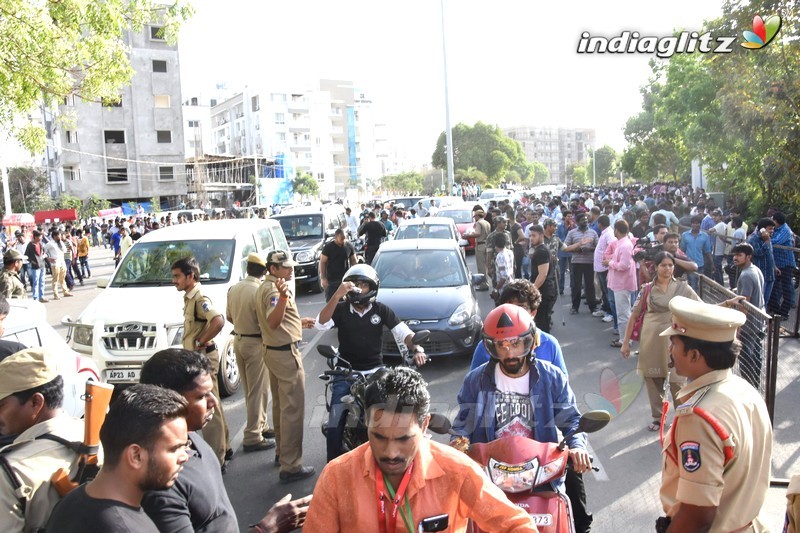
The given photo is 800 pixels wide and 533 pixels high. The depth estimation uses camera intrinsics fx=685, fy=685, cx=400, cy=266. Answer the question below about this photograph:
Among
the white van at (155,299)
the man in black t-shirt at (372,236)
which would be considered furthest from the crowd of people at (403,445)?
the man in black t-shirt at (372,236)

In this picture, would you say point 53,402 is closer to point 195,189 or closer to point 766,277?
point 766,277

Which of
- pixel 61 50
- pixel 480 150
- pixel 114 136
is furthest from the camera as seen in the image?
pixel 480 150

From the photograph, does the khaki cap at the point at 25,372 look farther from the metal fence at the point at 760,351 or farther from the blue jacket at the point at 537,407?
the metal fence at the point at 760,351

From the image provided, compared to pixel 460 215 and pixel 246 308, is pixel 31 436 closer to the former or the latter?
pixel 246 308

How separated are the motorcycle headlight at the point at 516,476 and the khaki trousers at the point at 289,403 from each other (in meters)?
3.01

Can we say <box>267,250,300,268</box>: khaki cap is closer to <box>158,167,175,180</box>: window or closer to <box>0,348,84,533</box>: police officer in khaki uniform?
<box>0,348,84,533</box>: police officer in khaki uniform

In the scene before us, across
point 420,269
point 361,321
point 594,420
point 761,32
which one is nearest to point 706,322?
point 594,420

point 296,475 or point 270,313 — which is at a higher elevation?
point 270,313

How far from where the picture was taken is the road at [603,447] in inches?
201

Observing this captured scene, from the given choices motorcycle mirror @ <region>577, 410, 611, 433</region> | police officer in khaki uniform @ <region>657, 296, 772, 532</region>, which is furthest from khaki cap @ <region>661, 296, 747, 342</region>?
motorcycle mirror @ <region>577, 410, 611, 433</region>

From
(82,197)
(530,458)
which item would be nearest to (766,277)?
(530,458)

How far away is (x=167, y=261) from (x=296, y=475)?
4.69m

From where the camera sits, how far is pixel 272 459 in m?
6.36

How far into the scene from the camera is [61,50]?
1015 cm
